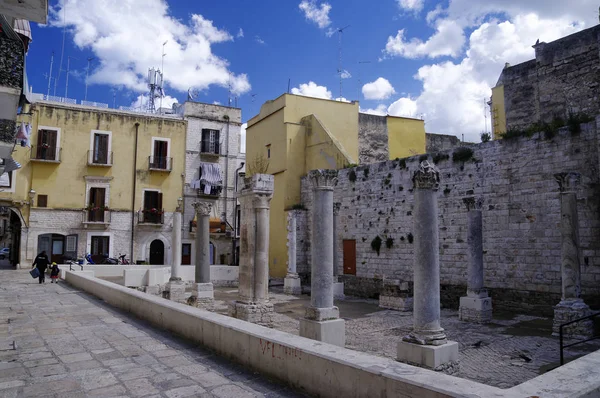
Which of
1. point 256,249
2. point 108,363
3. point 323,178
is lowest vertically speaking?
point 108,363

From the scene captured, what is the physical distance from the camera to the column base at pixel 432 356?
600cm

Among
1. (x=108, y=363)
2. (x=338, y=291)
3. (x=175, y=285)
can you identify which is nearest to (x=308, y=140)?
(x=338, y=291)

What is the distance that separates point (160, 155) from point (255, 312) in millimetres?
21955

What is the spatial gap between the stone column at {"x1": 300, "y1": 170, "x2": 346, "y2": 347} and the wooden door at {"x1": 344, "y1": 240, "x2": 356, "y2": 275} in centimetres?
1046

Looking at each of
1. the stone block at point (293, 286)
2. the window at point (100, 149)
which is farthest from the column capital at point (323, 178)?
the window at point (100, 149)

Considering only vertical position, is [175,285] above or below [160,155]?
below

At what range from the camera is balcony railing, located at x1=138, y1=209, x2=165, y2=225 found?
91.4 feet

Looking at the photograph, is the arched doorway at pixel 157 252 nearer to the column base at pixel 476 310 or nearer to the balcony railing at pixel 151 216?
the balcony railing at pixel 151 216

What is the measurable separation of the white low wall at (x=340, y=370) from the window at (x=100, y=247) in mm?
22240

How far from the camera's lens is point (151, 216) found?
28.2 m

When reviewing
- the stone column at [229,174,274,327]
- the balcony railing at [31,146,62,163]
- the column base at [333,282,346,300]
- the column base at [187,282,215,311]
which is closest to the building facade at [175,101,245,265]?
the balcony railing at [31,146,62,163]

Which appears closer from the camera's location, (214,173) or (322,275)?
(322,275)

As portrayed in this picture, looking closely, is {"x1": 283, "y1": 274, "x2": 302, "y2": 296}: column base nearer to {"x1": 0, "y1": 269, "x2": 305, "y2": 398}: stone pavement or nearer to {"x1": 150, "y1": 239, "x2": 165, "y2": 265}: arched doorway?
{"x1": 0, "y1": 269, "x2": 305, "y2": 398}: stone pavement

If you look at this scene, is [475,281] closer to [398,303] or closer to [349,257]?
[398,303]
